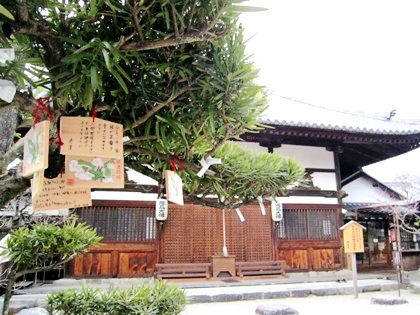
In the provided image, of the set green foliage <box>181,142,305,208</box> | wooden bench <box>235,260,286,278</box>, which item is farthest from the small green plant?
wooden bench <box>235,260,286,278</box>

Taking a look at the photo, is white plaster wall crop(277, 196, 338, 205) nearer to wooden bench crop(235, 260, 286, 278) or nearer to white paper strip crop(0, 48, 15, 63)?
wooden bench crop(235, 260, 286, 278)

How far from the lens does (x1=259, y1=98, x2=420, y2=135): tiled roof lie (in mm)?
10091

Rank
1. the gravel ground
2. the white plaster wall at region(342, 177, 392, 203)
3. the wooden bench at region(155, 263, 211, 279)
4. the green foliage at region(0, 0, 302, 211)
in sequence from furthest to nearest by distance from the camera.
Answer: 1. the white plaster wall at region(342, 177, 392, 203)
2. the wooden bench at region(155, 263, 211, 279)
3. the gravel ground
4. the green foliage at region(0, 0, 302, 211)

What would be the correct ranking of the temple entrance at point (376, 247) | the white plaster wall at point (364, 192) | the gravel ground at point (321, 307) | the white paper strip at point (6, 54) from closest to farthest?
the white paper strip at point (6, 54), the gravel ground at point (321, 307), the white plaster wall at point (364, 192), the temple entrance at point (376, 247)

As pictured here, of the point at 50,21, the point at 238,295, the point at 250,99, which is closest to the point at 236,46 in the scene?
the point at 250,99

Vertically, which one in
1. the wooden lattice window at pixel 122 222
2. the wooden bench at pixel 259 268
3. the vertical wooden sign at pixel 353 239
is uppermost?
the wooden lattice window at pixel 122 222

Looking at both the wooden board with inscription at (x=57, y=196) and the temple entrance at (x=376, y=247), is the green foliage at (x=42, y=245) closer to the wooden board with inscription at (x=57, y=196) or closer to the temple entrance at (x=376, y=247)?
the wooden board with inscription at (x=57, y=196)

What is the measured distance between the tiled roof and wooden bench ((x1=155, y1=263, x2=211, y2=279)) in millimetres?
4332

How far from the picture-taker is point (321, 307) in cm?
719

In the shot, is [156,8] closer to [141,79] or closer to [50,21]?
[141,79]

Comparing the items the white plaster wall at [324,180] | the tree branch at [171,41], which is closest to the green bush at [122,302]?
the tree branch at [171,41]

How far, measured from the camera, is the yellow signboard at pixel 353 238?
8.53 meters

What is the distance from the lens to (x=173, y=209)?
9.10 metres

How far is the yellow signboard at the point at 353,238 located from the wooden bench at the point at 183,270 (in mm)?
3305
